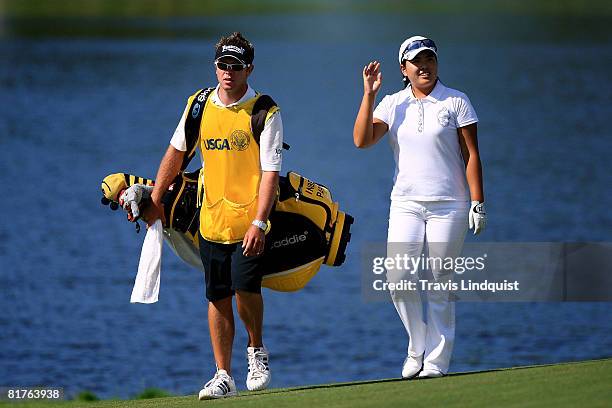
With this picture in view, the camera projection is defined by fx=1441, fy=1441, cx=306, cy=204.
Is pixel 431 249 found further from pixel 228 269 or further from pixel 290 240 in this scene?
pixel 228 269

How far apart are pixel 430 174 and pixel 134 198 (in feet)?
6.30

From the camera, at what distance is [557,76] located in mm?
79312

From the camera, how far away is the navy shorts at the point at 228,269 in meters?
8.91

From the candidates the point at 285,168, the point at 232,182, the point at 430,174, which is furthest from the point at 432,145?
the point at 285,168

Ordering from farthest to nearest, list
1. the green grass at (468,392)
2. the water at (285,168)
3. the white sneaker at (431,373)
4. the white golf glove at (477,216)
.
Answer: the water at (285,168) → the white sneaker at (431,373) → the white golf glove at (477,216) → the green grass at (468,392)

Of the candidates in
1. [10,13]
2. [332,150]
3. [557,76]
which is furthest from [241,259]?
[10,13]

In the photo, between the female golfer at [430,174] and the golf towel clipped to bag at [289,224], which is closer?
the female golfer at [430,174]

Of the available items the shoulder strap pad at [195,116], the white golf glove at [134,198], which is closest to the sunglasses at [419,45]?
the shoulder strap pad at [195,116]

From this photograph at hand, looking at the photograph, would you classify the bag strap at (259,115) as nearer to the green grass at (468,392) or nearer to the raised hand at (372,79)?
the raised hand at (372,79)

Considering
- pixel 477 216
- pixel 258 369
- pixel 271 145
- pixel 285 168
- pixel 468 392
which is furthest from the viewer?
pixel 285 168

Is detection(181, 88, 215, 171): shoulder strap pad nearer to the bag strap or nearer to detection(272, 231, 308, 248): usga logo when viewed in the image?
the bag strap

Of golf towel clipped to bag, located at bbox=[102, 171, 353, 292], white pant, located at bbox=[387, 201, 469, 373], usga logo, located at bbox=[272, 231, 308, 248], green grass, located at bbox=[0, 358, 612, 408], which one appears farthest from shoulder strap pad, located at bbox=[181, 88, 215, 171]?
green grass, located at bbox=[0, 358, 612, 408]

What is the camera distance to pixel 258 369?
927 cm

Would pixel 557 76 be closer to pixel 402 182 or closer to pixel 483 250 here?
pixel 483 250
